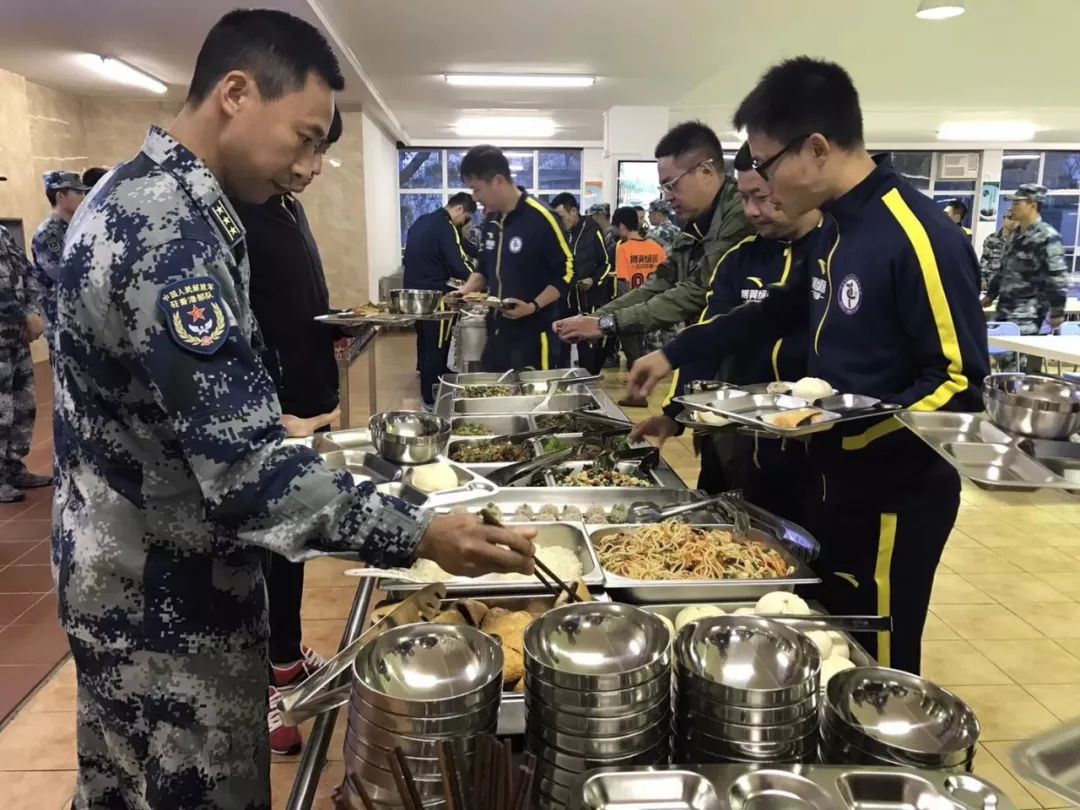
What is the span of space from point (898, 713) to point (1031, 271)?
6346 mm

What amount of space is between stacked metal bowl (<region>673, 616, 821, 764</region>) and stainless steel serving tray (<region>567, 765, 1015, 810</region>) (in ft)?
0.19

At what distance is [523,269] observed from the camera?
4.42m

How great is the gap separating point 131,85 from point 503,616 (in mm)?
8447

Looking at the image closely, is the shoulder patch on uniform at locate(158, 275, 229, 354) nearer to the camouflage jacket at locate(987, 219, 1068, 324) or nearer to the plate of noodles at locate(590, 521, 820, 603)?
the plate of noodles at locate(590, 521, 820, 603)

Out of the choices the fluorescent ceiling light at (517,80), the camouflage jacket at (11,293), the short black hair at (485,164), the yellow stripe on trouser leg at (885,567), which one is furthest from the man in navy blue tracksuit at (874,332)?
Result: the fluorescent ceiling light at (517,80)

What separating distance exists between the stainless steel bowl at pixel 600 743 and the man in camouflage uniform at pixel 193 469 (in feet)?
0.80

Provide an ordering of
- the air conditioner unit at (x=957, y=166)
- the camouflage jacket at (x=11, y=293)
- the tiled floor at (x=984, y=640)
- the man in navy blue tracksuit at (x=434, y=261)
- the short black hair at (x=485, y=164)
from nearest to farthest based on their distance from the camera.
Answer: the tiled floor at (x=984, y=640) < the camouflage jacket at (x=11, y=293) < the short black hair at (x=485, y=164) < the man in navy blue tracksuit at (x=434, y=261) < the air conditioner unit at (x=957, y=166)

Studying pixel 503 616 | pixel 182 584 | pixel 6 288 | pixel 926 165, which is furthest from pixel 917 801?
pixel 926 165

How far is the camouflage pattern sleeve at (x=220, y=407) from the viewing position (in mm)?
902

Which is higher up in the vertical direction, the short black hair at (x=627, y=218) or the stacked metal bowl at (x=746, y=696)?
the short black hair at (x=627, y=218)

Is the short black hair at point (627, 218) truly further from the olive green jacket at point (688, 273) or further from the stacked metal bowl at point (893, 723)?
the stacked metal bowl at point (893, 723)

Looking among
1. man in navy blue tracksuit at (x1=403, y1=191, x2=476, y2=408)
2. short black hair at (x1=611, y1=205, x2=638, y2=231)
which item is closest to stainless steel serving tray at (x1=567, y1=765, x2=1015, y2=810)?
man in navy blue tracksuit at (x1=403, y1=191, x2=476, y2=408)

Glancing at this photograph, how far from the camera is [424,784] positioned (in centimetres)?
79

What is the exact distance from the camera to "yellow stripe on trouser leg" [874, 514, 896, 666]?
1550 millimetres
